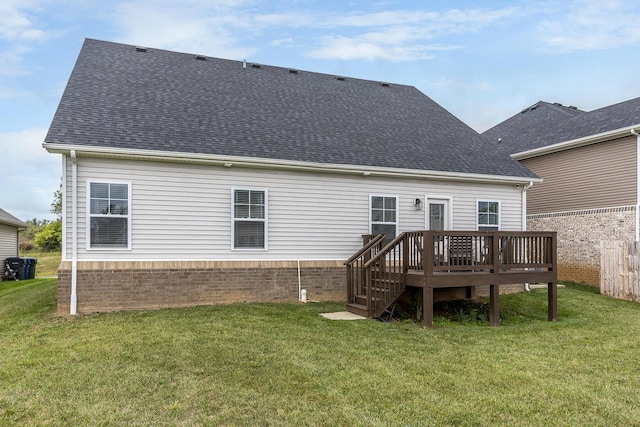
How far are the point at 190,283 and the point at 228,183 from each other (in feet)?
7.21

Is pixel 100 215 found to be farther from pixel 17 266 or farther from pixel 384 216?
pixel 17 266

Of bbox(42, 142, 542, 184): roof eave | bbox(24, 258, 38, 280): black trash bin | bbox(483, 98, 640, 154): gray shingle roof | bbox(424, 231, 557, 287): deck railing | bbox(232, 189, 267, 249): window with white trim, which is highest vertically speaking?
bbox(483, 98, 640, 154): gray shingle roof

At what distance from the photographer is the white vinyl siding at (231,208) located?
883 cm

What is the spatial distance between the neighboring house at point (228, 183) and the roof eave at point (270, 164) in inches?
1.2

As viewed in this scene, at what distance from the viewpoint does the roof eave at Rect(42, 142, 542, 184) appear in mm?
8367

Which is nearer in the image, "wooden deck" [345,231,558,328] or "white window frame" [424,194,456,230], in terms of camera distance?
"wooden deck" [345,231,558,328]

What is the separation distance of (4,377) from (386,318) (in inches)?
236

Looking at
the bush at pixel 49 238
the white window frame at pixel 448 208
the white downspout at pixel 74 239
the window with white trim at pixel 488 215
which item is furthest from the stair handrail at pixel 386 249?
the bush at pixel 49 238

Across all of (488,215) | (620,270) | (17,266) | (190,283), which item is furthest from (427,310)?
(17,266)

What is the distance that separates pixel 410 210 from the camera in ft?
36.0

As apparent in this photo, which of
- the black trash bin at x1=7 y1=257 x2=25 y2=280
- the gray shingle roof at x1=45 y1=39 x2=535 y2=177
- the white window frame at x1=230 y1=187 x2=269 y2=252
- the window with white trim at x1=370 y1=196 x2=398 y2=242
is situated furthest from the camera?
the black trash bin at x1=7 y1=257 x2=25 y2=280

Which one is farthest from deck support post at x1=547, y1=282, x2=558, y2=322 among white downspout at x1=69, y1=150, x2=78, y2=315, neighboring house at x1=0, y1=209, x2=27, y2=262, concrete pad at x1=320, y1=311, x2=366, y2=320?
neighboring house at x1=0, y1=209, x2=27, y2=262

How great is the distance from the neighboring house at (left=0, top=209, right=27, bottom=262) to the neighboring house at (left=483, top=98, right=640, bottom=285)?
21074mm

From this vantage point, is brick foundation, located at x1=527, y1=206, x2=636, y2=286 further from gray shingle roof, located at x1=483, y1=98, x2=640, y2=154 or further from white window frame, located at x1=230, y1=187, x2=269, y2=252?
white window frame, located at x1=230, y1=187, x2=269, y2=252
